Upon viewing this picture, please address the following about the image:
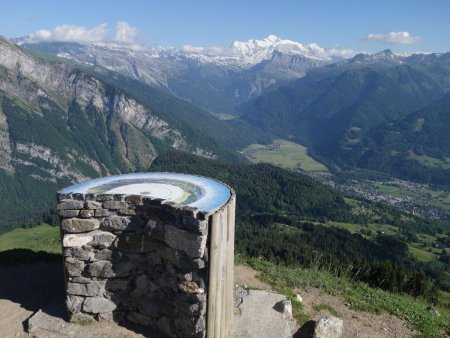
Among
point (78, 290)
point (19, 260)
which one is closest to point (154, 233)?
point (78, 290)

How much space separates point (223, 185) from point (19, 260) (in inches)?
474

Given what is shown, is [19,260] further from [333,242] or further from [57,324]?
[333,242]

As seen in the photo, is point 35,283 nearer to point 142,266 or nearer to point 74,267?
point 74,267

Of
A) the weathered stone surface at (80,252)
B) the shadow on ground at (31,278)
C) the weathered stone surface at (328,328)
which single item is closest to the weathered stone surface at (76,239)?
the weathered stone surface at (80,252)

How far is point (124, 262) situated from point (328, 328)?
733 centimetres

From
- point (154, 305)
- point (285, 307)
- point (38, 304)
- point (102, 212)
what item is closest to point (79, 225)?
point (102, 212)

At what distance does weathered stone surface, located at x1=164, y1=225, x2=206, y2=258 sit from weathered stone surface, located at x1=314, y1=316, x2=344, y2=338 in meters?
5.03

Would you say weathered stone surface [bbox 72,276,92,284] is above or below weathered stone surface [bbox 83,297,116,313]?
above

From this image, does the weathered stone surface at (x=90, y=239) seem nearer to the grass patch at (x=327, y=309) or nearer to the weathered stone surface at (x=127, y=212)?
the weathered stone surface at (x=127, y=212)

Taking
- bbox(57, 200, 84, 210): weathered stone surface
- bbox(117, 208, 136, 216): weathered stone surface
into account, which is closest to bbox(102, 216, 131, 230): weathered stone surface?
bbox(117, 208, 136, 216): weathered stone surface

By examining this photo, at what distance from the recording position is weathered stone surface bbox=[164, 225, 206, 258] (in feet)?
43.7

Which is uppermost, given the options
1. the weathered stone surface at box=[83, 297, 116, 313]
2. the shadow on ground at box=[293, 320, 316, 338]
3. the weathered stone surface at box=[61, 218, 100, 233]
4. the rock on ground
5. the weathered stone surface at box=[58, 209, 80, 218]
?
the weathered stone surface at box=[58, 209, 80, 218]

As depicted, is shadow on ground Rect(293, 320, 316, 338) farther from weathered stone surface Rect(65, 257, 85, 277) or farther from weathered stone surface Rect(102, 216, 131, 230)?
weathered stone surface Rect(65, 257, 85, 277)

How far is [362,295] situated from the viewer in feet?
63.2
